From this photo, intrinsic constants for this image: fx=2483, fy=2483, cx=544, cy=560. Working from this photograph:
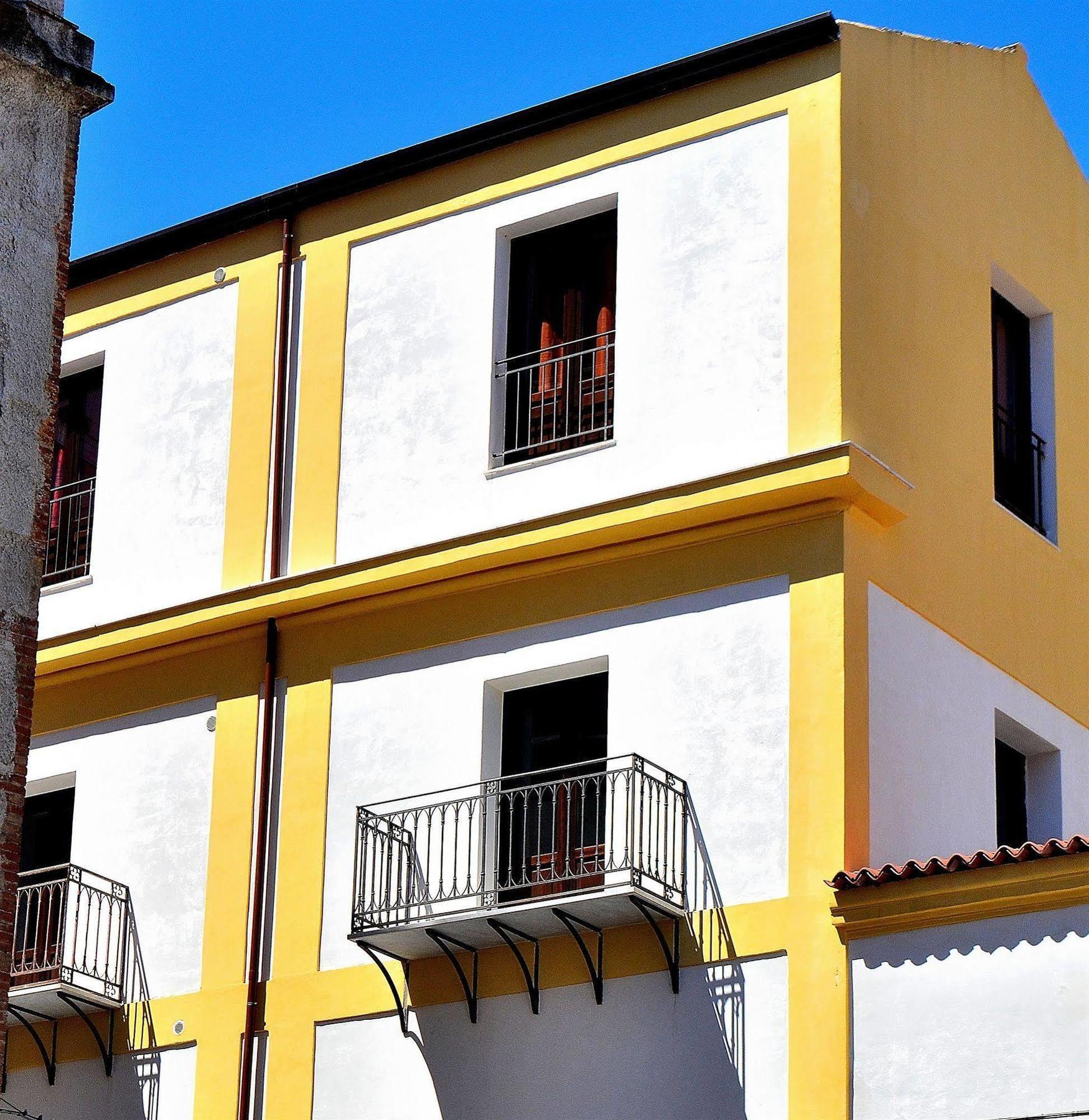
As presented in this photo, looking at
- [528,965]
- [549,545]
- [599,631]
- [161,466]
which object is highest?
[161,466]

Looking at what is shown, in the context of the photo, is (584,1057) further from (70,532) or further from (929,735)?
(70,532)

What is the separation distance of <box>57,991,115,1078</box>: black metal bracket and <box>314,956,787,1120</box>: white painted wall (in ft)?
7.25

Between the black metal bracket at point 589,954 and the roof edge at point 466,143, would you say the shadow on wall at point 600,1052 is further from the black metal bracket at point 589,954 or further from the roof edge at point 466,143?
the roof edge at point 466,143

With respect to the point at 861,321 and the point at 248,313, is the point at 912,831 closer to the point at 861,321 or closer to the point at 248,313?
the point at 861,321

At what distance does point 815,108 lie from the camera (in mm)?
19672

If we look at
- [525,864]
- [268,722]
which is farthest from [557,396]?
[525,864]

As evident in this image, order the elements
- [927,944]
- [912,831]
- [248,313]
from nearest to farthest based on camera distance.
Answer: [927,944]
[912,831]
[248,313]

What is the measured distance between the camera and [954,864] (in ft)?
53.9

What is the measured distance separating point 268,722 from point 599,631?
3251 millimetres

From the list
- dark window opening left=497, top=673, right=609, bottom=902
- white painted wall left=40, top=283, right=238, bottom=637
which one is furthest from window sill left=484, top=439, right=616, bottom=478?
white painted wall left=40, top=283, right=238, bottom=637

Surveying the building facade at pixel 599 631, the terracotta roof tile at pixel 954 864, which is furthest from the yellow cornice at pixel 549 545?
the terracotta roof tile at pixel 954 864

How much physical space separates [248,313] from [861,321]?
6130mm

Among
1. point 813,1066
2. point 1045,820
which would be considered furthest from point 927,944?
point 1045,820

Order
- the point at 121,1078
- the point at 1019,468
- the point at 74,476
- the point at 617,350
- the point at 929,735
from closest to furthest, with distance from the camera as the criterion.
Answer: the point at 929,735 < the point at 617,350 < the point at 121,1078 < the point at 1019,468 < the point at 74,476
